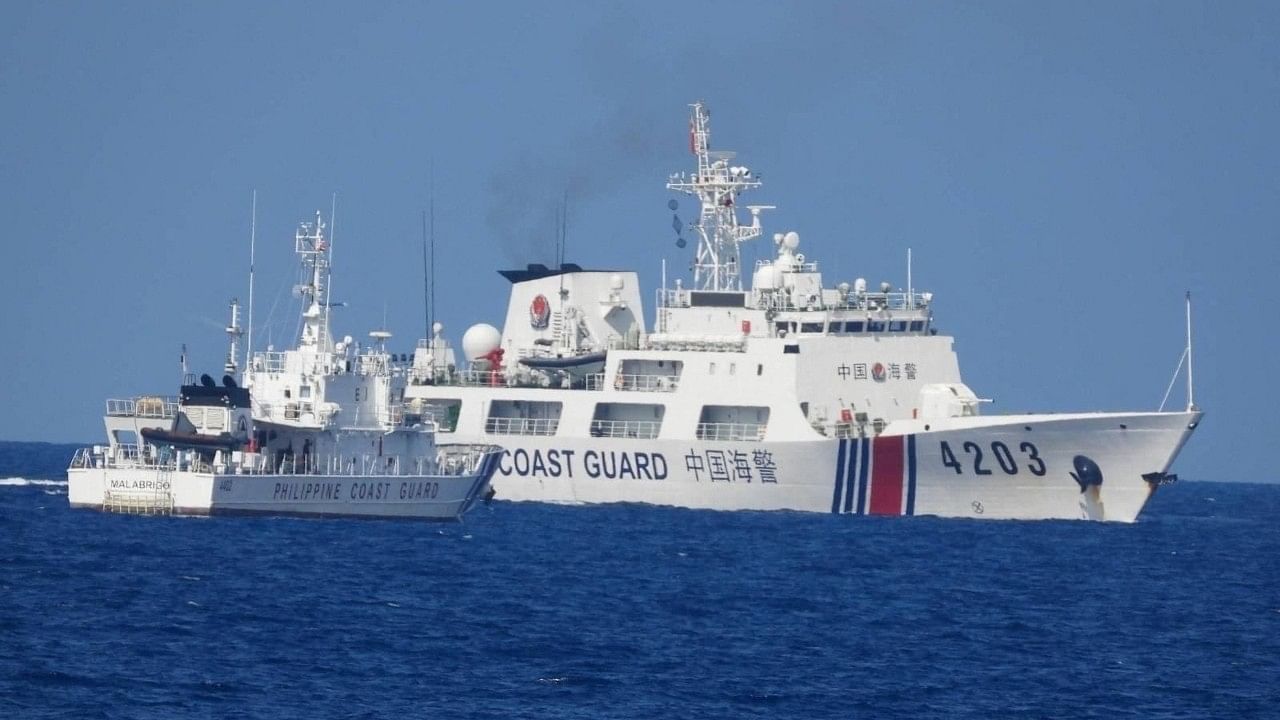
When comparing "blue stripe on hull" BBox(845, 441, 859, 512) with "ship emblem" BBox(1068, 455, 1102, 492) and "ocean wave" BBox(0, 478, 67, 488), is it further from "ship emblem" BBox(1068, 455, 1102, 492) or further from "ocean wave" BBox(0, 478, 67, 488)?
"ocean wave" BBox(0, 478, 67, 488)

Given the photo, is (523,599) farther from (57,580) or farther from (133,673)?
(133,673)

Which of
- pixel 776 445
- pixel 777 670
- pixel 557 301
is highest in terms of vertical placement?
pixel 557 301

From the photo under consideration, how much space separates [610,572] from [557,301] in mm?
19263

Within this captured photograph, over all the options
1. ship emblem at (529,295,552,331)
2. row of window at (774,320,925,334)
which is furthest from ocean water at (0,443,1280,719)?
ship emblem at (529,295,552,331)

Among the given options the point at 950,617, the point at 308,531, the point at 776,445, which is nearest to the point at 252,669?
the point at 950,617

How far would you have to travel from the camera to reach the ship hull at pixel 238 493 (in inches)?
1617

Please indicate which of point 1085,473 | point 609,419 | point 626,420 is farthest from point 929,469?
point 609,419

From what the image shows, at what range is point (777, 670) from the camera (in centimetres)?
2811

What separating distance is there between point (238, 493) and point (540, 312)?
1689cm

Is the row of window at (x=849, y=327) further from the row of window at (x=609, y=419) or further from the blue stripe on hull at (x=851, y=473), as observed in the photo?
the blue stripe on hull at (x=851, y=473)

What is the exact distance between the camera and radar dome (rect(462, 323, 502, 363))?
5744cm

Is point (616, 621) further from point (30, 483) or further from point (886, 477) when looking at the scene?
point (30, 483)

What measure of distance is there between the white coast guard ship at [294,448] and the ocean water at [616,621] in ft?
1.78

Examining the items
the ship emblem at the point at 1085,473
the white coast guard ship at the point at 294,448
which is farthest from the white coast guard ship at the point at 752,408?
the white coast guard ship at the point at 294,448
